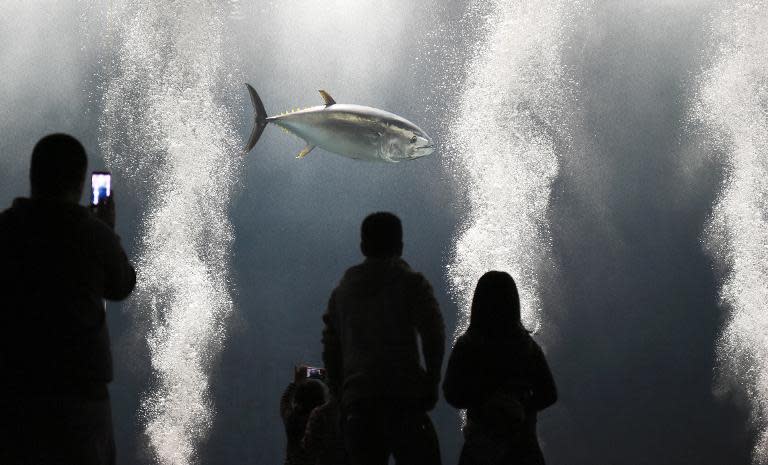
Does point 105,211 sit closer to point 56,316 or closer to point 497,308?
point 56,316

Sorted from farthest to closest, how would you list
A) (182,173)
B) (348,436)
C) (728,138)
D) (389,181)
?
(389,181) < (182,173) < (728,138) < (348,436)

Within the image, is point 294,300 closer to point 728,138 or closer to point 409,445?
point 728,138

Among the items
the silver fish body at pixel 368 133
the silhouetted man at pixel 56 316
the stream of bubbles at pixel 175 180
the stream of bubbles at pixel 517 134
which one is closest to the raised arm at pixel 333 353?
the silhouetted man at pixel 56 316

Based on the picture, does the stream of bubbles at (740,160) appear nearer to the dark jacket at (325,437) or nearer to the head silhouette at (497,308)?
the dark jacket at (325,437)

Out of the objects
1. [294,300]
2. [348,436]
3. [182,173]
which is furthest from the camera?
[294,300]

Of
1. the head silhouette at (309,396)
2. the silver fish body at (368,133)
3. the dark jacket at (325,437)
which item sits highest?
the silver fish body at (368,133)

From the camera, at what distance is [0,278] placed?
250 centimetres

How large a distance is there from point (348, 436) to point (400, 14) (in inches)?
585

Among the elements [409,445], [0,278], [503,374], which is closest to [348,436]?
[409,445]

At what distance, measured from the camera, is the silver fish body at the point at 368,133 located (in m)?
5.97

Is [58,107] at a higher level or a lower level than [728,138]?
higher

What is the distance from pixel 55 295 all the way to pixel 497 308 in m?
1.67

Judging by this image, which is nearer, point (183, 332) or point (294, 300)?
point (183, 332)

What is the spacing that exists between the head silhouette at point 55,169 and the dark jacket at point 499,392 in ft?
5.34
